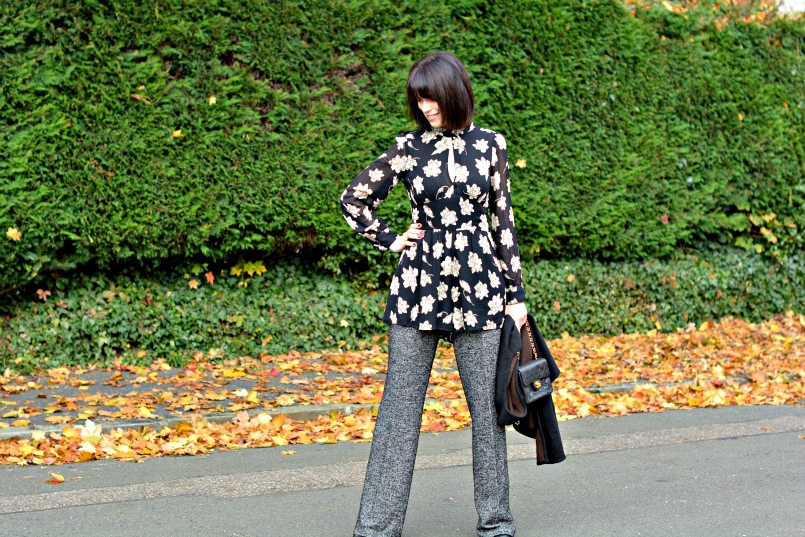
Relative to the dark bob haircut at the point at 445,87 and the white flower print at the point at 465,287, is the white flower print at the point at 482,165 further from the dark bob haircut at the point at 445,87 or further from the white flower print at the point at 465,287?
the white flower print at the point at 465,287

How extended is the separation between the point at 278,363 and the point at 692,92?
6158 mm

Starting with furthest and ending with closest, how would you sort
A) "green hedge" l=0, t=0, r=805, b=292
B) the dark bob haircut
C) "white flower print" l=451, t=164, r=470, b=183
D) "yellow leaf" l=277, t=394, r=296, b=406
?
"green hedge" l=0, t=0, r=805, b=292, "yellow leaf" l=277, t=394, r=296, b=406, "white flower print" l=451, t=164, r=470, b=183, the dark bob haircut

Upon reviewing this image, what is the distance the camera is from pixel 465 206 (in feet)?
13.2

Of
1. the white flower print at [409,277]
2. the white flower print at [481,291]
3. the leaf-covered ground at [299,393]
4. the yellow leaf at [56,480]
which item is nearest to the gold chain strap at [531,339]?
the white flower print at [481,291]

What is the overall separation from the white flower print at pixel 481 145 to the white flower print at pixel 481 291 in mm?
550

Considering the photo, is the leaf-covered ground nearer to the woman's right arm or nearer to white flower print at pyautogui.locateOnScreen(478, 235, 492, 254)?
the woman's right arm

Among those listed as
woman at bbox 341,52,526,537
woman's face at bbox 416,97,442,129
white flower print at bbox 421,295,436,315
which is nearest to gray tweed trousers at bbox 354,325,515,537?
woman at bbox 341,52,526,537

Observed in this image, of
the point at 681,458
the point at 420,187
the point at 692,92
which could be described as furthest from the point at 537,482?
the point at 692,92

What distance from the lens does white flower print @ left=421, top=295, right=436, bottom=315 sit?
13.1 feet

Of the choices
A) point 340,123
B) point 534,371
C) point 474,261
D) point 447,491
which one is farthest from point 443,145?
point 340,123

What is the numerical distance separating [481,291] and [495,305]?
84 mm

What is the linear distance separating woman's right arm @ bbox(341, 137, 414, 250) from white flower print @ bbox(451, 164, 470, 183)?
0.78 ft

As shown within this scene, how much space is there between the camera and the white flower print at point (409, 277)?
13.3 ft

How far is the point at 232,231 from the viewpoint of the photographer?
29.8 ft
